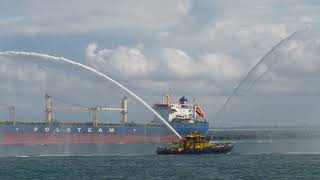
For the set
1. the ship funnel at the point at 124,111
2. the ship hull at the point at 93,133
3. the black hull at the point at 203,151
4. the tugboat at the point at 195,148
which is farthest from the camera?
the ship funnel at the point at 124,111

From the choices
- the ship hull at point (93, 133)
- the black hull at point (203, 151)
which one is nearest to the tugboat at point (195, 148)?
the black hull at point (203, 151)

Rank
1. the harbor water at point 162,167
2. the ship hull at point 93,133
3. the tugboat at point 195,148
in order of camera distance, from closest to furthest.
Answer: the harbor water at point 162,167 → the tugboat at point 195,148 → the ship hull at point 93,133

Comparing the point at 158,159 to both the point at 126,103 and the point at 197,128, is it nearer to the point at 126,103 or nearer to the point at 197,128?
the point at 197,128

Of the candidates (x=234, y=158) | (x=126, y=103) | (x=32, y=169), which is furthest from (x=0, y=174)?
(x=126, y=103)

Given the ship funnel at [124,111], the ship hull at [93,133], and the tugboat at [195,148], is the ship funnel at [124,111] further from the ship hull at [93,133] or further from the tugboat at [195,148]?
the tugboat at [195,148]

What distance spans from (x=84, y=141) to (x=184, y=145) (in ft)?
95.3

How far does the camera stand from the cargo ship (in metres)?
96.9

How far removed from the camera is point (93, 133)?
337 feet

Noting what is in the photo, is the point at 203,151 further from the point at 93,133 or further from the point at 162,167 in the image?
the point at 93,133

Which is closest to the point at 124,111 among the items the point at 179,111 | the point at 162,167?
the point at 179,111

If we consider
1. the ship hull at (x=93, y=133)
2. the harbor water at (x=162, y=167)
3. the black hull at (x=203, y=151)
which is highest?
the ship hull at (x=93, y=133)

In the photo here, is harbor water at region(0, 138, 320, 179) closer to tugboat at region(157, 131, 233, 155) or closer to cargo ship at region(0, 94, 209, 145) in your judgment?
tugboat at region(157, 131, 233, 155)

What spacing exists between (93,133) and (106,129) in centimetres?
245

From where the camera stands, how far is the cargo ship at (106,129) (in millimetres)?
96875
